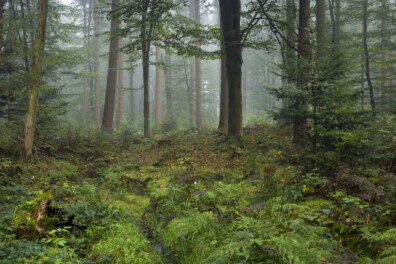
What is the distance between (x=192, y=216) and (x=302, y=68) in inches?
173

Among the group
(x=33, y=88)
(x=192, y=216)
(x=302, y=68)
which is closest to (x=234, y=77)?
(x=302, y=68)

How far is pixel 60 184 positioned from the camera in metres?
6.57

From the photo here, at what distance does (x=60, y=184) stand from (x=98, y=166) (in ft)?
7.58

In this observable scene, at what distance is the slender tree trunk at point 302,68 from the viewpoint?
22.2ft

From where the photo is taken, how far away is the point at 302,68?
671 centimetres

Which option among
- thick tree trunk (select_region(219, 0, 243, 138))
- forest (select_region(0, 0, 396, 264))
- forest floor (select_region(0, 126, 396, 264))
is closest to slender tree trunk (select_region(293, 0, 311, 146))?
forest (select_region(0, 0, 396, 264))

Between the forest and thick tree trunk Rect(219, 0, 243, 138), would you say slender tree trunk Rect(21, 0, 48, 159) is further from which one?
thick tree trunk Rect(219, 0, 243, 138)

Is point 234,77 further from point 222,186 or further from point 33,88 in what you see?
point 33,88

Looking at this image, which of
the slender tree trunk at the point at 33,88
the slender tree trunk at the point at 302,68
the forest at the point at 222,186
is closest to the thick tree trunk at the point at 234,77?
the forest at the point at 222,186

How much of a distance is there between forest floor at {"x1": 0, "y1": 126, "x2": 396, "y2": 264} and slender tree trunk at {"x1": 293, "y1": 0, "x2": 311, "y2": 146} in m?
1.00

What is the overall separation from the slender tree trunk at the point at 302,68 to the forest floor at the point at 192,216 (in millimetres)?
1001

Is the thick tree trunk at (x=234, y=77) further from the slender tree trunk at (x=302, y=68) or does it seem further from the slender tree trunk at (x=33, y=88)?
the slender tree trunk at (x=33, y=88)

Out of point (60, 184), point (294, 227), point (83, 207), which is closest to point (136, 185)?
point (60, 184)

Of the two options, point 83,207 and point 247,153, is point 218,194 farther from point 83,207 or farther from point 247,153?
point 247,153
